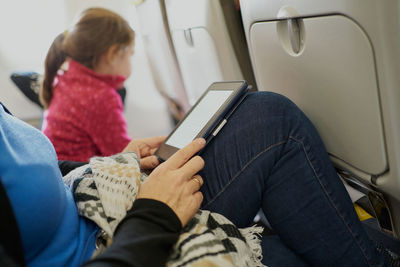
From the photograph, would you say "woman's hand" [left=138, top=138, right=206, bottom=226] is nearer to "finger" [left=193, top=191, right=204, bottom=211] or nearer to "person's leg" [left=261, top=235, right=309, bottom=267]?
"finger" [left=193, top=191, right=204, bottom=211]

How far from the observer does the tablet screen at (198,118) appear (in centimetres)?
67

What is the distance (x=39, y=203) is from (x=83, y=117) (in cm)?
79

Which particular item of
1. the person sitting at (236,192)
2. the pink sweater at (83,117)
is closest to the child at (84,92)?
the pink sweater at (83,117)

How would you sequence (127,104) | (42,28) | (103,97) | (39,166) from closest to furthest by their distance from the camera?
(39,166) < (103,97) < (42,28) < (127,104)

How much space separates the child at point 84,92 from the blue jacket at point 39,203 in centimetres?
67

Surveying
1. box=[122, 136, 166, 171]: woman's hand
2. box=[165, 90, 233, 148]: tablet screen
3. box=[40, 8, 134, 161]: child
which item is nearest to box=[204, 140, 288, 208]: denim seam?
box=[165, 90, 233, 148]: tablet screen

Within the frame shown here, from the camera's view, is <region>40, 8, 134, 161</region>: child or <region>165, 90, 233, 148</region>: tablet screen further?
<region>40, 8, 134, 161</region>: child

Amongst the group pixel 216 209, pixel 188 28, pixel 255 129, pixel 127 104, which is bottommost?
pixel 127 104

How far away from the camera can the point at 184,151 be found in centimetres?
56

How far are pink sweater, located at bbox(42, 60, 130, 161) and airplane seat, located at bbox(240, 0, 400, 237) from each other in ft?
2.01

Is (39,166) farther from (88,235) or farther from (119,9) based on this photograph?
(119,9)

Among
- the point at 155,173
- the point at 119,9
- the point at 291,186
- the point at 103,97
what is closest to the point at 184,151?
the point at 155,173

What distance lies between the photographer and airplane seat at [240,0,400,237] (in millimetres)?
490

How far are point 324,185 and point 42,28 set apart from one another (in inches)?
63.9
